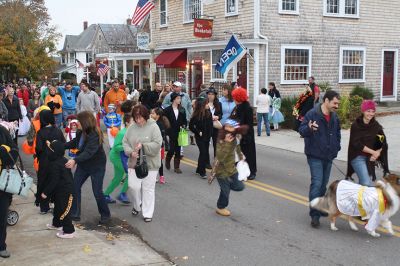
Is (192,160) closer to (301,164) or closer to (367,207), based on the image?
(301,164)

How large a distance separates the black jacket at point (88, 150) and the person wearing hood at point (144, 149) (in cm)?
44

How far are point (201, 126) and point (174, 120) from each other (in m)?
0.74

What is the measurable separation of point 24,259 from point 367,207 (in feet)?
13.5

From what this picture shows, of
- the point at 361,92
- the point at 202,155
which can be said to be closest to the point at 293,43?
the point at 361,92

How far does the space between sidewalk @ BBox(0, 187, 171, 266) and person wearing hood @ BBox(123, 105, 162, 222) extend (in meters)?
0.49

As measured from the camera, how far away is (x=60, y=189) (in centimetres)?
659

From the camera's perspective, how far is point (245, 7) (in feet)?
69.4

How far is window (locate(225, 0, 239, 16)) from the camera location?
2170 centimetres

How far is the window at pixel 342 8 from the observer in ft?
73.6

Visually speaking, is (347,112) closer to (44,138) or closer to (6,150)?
(44,138)

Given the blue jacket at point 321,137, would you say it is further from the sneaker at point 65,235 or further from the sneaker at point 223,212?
the sneaker at point 65,235

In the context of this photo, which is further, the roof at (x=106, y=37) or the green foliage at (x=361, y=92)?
the roof at (x=106, y=37)

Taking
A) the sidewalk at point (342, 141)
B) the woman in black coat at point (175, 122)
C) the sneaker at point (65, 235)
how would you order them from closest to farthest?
the sneaker at point (65, 235) < the woman in black coat at point (175, 122) < the sidewalk at point (342, 141)

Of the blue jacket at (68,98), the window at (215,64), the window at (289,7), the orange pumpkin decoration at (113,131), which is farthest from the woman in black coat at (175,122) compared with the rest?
the window at (215,64)
